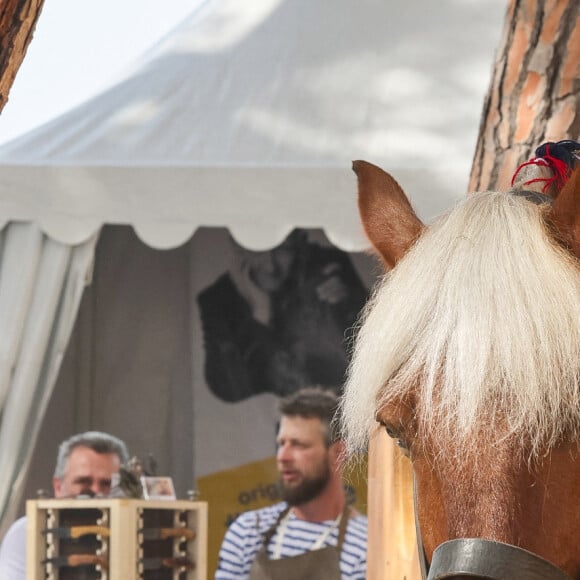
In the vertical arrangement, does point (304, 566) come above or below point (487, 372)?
below

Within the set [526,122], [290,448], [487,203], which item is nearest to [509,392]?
[487,203]

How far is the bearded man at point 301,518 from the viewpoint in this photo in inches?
A: 127

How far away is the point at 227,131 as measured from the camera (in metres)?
3.56

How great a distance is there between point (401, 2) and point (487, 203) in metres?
2.62

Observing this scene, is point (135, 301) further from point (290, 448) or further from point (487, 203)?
point (487, 203)

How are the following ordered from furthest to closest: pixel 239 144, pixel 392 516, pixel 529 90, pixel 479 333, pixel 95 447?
1. pixel 239 144
2. pixel 95 447
3. pixel 529 90
4. pixel 392 516
5. pixel 479 333

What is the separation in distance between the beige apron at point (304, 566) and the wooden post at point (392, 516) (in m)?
0.94

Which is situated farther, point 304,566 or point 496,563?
point 304,566

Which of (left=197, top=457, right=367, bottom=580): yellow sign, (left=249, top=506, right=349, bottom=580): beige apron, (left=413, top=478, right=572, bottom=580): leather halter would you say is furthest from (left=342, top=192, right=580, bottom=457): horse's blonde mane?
(left=197, top=457, right=367, bottom=580): yellow sign

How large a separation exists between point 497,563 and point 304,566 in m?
2.07

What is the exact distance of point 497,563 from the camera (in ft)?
3.89

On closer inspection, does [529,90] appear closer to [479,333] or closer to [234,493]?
[479,333]

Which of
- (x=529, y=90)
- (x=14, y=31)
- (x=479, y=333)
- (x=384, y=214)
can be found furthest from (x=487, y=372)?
(x=529, y=90)

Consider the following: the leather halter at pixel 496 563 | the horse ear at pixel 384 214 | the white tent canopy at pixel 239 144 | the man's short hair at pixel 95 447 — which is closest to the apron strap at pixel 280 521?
the man's short hair at pixel 95 447
